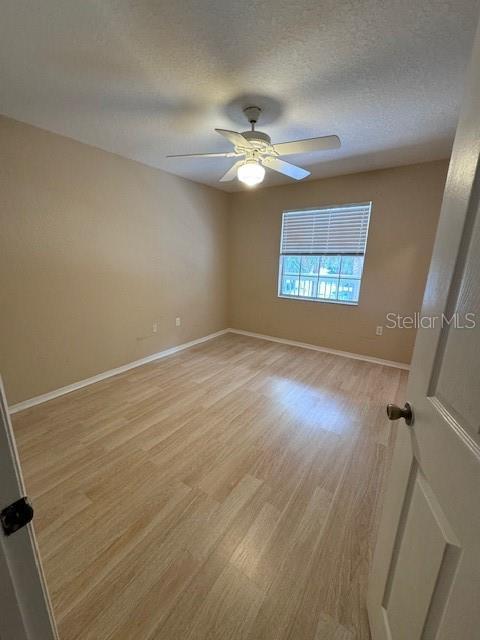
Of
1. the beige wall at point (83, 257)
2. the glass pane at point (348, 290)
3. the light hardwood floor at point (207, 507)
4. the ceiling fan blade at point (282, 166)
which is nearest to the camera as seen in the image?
the light hardwood floor at point (207, 507)

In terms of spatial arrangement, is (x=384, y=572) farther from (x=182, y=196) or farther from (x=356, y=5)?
(x=182, y=196)

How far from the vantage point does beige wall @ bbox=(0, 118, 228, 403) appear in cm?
218

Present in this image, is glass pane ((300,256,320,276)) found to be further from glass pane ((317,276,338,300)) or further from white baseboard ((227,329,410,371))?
white baseboard ((227,329,410,371))

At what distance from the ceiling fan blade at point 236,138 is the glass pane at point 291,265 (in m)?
2.27

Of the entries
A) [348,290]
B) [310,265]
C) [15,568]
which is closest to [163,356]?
[310,265]

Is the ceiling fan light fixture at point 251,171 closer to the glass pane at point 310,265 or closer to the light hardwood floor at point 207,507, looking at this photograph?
the light hardwood floor at point 207,507

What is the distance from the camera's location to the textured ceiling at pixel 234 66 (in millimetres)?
1158

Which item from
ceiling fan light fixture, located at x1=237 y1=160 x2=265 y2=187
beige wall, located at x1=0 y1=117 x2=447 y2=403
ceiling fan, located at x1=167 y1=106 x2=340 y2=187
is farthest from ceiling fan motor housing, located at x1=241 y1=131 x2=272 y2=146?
beige wall, located at x1=0 y1=117 x2=447 y2=403

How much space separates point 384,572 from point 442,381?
0.75m

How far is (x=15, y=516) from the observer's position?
0.51 m

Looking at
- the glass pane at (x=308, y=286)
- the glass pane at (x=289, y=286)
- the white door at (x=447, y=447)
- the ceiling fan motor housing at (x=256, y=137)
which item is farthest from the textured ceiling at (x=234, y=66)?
the glass pane at (x=289, y=286)

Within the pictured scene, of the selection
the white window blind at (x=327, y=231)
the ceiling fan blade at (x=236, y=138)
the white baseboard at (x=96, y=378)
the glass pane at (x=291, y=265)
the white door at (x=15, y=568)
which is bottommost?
the white baseboard at (x=96, y=378)

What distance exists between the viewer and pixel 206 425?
7.08ft

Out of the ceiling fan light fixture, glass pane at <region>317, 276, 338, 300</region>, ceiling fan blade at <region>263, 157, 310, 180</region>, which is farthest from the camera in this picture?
glass pane at <region>317, 276, 338, 300</region>
